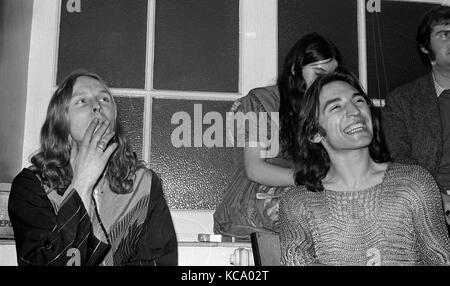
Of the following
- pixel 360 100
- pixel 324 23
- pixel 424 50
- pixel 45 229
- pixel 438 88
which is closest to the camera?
pixel 45 229

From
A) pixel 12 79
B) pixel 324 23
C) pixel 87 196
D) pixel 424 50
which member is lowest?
pixel 87 196

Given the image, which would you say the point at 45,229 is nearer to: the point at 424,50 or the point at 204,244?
the point at 204,244

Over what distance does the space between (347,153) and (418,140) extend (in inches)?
21.3

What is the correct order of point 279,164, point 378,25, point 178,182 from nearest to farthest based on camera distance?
1. point 279,164
2. point 178,182
3. point 378,25

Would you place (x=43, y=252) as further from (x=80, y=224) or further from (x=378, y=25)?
(x=378, y=25)

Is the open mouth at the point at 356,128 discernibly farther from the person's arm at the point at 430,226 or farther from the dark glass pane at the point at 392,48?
the dark glass pane at the point at 392,48

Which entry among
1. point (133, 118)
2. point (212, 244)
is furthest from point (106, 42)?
point (212, 244)

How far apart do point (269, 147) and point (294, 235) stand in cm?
52

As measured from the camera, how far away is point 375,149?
162 centimetres

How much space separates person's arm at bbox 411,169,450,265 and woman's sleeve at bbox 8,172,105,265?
2.61 feet

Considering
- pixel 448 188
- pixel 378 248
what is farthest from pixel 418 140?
pixel 378 248

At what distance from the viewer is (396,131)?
2016 mm

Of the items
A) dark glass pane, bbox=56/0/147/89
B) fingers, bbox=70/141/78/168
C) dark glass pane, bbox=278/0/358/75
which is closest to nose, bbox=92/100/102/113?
fingers, bbox=70/141/78/168

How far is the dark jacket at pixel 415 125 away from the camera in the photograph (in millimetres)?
1962
